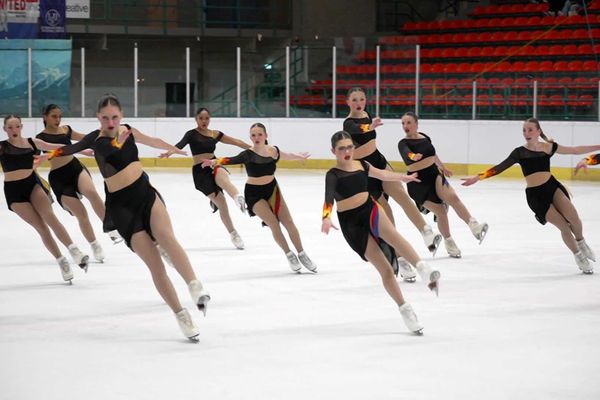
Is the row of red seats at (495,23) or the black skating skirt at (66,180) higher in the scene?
the row of red seats at (495,23)

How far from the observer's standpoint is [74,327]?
7031mm

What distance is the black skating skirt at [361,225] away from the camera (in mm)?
6766

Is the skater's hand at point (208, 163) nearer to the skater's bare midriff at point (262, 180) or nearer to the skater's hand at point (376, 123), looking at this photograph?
the skater's bare midriff at point (262, 180)

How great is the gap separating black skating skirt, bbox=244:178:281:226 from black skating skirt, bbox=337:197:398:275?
8.85 ft

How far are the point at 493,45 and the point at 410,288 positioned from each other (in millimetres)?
17142

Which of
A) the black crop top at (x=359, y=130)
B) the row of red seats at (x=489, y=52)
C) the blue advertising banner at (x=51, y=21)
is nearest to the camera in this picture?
the black crop top at (x=359, y=130)

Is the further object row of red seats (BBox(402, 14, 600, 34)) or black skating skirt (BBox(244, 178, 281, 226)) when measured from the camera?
row of red seats (BBox(402, 14, 600, 34))

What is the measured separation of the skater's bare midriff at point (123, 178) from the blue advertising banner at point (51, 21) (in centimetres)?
1590

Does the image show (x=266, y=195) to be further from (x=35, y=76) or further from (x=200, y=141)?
(x=35, y=76)

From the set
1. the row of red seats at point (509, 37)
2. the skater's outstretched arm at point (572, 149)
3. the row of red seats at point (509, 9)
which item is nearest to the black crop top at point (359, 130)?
the skater's outstretched arm at point (572, 149)

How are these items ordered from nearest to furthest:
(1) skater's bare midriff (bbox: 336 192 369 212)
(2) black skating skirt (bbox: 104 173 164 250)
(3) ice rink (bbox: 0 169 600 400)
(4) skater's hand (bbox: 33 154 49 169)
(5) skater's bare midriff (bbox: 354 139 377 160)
→ (3) ice rink (bbox: 0 169 600 400)
(2) black skating skirt (bbox: 104 173 164 250)
(1) skater's bare midriff (bbox: 336 192 369 212)
(4) skater's hand (bbox: 33 154 49 169)
(5) skater's bare midriff (bbox: 354 139 377 160)

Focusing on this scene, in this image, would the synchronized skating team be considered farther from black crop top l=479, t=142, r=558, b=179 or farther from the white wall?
the white wall

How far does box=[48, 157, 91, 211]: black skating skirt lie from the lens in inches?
394

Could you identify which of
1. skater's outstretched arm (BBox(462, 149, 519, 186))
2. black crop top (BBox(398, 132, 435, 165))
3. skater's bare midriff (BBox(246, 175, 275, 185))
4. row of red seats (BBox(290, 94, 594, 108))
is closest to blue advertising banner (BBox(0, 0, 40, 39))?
row of red seats (BBox(290, 94, 594, 108))
